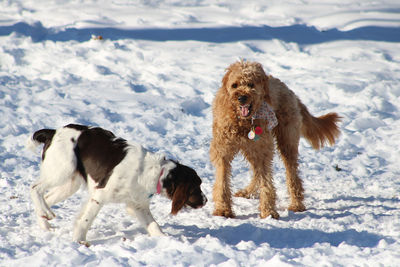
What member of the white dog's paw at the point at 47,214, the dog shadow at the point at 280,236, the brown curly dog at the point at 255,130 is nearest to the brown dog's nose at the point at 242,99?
the brown curly dog at the point at 255,130

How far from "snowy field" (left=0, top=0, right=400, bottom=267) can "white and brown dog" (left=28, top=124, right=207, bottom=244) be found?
11.0 inches

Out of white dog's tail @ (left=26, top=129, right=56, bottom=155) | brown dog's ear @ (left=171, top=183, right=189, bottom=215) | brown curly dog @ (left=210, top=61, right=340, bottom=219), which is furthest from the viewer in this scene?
Answer: brown curly dog @ (left=210, top=61, right=340, bottom=219)

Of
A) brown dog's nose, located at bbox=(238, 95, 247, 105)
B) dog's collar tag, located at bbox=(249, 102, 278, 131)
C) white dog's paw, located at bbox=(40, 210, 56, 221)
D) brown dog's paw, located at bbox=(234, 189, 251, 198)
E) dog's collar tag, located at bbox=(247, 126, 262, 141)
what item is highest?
brown dog's nose, located at bbox=(238, 95, 247, 105)

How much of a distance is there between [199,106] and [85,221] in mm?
5190

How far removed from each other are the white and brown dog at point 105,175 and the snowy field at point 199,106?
11.0 inches

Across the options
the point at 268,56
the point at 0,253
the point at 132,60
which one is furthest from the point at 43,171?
the point at 268,56

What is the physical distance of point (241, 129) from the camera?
5.11 meters

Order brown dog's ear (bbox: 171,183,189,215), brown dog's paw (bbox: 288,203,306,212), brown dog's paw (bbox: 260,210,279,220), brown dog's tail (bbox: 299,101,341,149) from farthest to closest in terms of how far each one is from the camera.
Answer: brown dog's tail (bbox: 299,101,341,149), brown dog's paw (bbox: 288,203,306,212), brown dog's paw (bbox: 260,210,279,220), brown dog's ear (bbox: 171,183,189,215)

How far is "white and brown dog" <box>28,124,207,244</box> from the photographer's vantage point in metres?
4.13

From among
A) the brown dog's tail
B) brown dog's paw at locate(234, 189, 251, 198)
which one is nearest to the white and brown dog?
brown dog's paw at locate(234, 189, 251, 198)

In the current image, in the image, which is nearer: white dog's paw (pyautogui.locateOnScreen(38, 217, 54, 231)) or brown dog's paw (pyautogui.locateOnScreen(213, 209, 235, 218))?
white dog's paw (pyautogui.locateOnScreen(38, 217, 54, 231))

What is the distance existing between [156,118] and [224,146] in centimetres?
320

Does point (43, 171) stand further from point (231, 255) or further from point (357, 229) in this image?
point (357, 229)

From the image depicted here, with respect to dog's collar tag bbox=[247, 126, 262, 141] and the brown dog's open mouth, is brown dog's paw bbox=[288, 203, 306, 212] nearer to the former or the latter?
dog's collar tag bbox=[247, 126, 262, 141]
